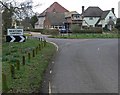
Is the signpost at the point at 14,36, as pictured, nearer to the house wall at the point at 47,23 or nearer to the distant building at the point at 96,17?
the distant building at the point at 96,17

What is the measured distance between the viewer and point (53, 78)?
655 inches

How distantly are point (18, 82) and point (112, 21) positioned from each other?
101661 millimetres

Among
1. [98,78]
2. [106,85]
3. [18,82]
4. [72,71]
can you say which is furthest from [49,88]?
[72,71]

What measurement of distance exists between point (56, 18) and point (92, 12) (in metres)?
12.3

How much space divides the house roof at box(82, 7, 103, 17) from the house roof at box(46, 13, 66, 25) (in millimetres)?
7424

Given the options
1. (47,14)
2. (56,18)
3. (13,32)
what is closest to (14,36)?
(13,32)

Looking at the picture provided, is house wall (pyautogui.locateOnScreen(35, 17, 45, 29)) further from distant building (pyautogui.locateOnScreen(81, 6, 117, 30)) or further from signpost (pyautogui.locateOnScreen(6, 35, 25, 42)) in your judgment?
signpost (pyautogui.locateOnScreen(6, 35, 25, 42))

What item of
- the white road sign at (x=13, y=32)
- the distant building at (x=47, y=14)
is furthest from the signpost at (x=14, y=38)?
the distant building at (x=47, y=14)

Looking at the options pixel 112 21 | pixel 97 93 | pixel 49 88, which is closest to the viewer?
pixel 97 93

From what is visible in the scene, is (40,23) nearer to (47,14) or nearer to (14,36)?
(47,14)

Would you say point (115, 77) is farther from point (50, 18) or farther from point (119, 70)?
point (50, 18)

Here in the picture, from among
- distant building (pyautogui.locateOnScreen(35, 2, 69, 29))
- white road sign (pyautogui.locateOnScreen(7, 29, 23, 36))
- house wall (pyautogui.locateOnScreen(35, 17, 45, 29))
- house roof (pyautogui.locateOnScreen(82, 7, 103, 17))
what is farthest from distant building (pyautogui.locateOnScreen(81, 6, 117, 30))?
white road sign (pyautogui.locateOnScreen(7, 29, 23, 36))

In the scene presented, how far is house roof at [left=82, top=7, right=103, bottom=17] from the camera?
11994 centimetres

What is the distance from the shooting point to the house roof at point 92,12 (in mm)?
119938
